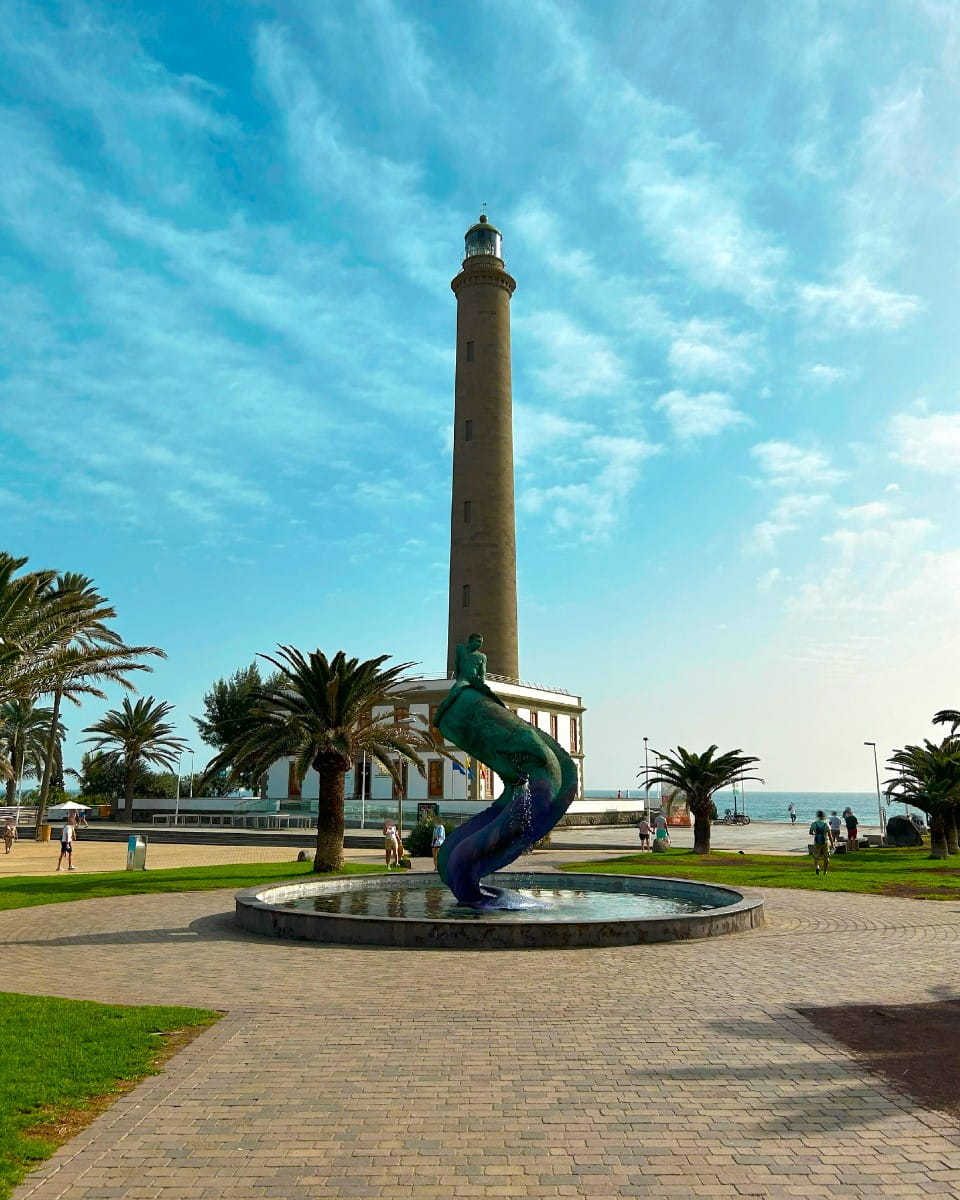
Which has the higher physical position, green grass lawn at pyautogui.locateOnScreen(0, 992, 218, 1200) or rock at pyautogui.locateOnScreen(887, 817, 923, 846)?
rock at pyautogui.locateOnScreen(887, 817, 923, 846)

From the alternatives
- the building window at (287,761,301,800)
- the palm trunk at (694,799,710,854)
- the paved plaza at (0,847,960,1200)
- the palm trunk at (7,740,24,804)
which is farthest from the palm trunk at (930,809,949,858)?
the palm trunk at (7,740,24,804)

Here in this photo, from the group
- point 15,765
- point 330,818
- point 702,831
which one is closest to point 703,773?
point 702,831

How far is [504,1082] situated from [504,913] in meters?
8.14

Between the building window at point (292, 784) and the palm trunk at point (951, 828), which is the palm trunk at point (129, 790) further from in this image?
the palm trunk at point (951, 828)

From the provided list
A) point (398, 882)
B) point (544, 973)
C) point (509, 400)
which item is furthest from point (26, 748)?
point (544, 973)

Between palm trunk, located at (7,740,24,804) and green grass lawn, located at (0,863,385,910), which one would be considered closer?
green grass lawn, located at (0,863,385,910)

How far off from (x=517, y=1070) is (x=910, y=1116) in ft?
8.64

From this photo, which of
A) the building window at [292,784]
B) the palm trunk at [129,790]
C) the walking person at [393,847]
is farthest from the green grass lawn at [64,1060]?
the building window at [292,784]

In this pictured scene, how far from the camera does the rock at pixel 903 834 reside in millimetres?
39594

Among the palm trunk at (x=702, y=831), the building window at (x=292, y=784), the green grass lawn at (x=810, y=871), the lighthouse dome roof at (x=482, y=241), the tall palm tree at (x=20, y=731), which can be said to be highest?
the lighthouse dome roof at (x=482, y=241)

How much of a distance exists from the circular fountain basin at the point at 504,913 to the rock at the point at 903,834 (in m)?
25.9

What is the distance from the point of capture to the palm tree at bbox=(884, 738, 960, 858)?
105 ft

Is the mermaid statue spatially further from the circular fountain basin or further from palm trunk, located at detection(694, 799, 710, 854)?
palm trunk, located at detection(694, 799, 710, 854)

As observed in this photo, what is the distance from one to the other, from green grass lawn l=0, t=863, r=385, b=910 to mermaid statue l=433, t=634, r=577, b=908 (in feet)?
24.3
